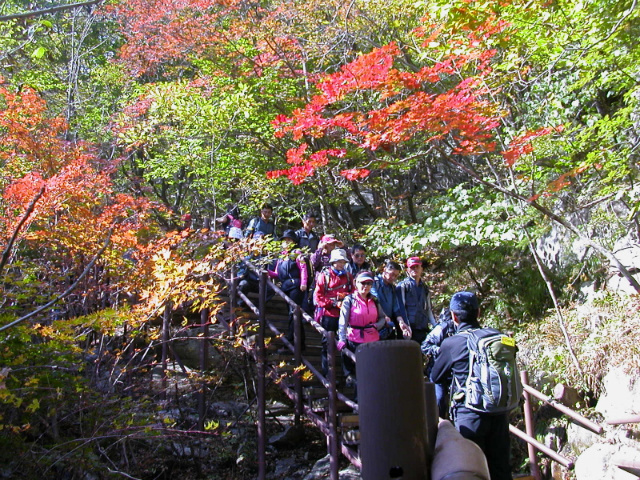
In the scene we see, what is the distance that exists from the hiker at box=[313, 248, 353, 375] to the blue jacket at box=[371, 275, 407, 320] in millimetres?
338

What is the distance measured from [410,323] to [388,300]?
403 mm

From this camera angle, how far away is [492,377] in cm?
344

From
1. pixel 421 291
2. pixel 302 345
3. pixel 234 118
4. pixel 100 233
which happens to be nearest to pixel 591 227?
pixel 421 291

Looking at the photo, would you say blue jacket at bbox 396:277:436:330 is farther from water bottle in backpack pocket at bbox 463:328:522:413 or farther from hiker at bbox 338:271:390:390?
water bottle in backpack pocket at bbox 463:328:522:413

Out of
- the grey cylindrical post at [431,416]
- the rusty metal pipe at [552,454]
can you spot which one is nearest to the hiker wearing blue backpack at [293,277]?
the rusty metal pipe at [552,454]

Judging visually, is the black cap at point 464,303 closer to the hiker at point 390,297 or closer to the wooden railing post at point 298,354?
the hiker at point 390,297

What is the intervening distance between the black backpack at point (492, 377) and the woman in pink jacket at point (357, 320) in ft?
7.80

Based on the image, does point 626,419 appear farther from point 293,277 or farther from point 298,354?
point 293,277

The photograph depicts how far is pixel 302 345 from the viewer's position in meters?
7.09

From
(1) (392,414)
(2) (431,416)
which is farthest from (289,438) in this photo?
(1) (392,414)

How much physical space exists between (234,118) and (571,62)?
5.64 meters

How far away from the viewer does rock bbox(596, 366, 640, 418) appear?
20.0 ft

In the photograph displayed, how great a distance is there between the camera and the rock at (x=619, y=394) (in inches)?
240

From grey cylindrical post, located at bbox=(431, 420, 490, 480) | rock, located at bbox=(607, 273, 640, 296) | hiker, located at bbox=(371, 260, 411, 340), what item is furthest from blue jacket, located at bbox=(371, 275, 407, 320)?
grey cylindrical post, located at bbox=(431, 420, 490, 480)
